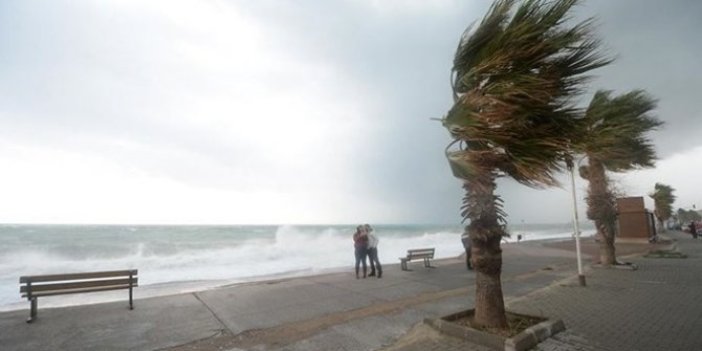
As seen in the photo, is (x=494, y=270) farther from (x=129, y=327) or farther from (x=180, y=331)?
(x=129, y=327)

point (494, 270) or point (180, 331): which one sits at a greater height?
point (494, 270)

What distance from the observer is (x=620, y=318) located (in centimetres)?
606

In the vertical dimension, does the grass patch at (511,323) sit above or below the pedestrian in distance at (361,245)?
below

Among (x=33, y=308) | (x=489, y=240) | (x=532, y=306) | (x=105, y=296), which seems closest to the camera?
(x=489, y=240)

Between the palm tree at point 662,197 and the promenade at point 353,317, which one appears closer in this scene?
the promenade at point 353,317

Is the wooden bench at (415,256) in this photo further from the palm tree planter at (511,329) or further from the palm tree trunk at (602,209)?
the palm tree planter at (511,329)

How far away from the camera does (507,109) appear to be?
15.1ft

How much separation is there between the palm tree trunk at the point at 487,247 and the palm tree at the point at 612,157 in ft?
23.8

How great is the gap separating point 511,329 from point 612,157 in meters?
10.2

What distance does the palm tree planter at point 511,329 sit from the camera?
4.66 meters

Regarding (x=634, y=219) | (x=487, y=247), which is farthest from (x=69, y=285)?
(x=634, y=219)

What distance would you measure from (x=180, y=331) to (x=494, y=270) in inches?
204

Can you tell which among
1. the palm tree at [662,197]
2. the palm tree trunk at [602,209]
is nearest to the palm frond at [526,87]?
the palm tree trunk at [602,209]

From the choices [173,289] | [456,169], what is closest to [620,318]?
[456,169]
